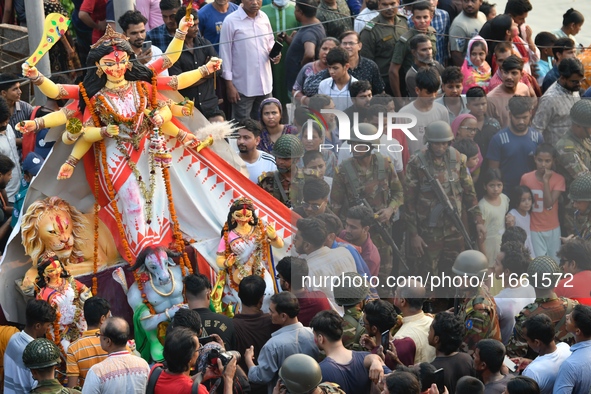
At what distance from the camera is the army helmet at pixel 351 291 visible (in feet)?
30.5

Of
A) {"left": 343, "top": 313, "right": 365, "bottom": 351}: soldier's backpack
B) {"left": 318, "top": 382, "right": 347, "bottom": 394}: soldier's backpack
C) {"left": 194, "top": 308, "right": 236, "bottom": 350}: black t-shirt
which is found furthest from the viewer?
{"left": 194, "top": 308, "right": 236, "bottom": 350}: black t-shirt

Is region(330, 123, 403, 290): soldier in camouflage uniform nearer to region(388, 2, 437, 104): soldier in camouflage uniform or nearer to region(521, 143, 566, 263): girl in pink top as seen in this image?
region(521, 143, 566, 263): girl in pink top

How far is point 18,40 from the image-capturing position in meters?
14.0

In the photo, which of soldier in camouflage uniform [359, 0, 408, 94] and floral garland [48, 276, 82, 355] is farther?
soldier in camouflage uniform [359, 0, 408, 94]

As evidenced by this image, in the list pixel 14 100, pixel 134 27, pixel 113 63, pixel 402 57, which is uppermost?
pixel 113 63

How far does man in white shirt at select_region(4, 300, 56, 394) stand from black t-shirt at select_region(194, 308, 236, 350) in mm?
1161

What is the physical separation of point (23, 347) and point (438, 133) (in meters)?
3.51

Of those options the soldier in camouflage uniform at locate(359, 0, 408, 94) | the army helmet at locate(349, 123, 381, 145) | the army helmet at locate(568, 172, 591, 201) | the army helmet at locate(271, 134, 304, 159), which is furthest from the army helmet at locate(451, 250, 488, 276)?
the soldier in camouflage uniform at locate(359, 0, 408, 94)

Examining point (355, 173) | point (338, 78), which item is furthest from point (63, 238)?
point (338, 78)

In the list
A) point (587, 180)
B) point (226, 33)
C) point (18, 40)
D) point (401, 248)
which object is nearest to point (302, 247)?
point (401, 248)

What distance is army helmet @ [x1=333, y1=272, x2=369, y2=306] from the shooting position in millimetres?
9289

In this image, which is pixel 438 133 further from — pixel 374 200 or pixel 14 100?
pixel 14 100

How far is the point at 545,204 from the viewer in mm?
10555

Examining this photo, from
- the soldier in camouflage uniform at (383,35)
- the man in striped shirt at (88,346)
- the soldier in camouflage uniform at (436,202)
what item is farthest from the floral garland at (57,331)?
the soldier in camouflage uniform at (383,35)
